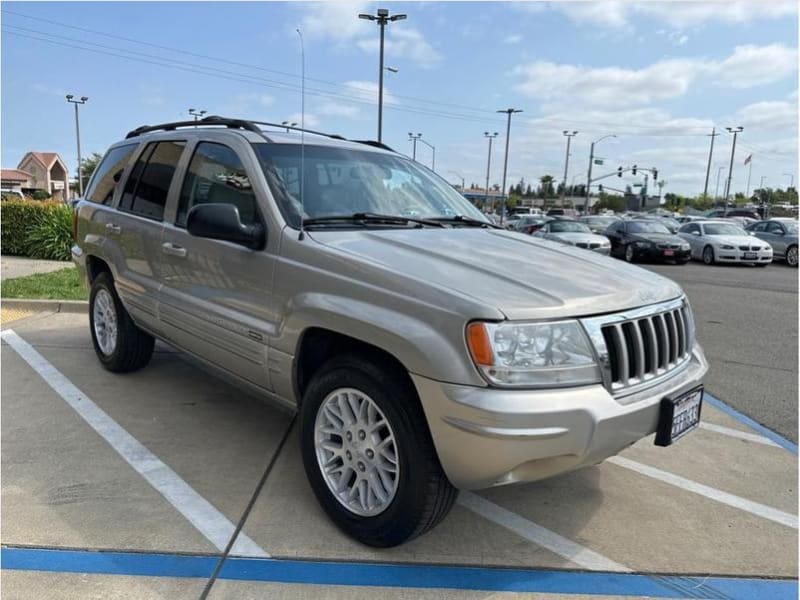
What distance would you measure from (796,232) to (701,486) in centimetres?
1994

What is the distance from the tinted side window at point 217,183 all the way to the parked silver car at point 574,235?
13.5 meters

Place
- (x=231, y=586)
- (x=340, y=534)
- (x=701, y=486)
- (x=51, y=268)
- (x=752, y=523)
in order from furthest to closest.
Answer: (x=51, y=268)
(x=701, y=486)
(x=752, y=523)
(x=340, y=534)
(x=231, y=586)

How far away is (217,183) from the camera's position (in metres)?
3.67

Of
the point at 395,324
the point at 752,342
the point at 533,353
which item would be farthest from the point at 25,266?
the point at 752,342

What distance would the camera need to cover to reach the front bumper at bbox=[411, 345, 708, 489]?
2238 mm

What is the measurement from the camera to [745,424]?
15.1ft

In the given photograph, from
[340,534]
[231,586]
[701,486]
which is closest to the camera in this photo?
[231,586]

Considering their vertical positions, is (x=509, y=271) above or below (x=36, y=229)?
above

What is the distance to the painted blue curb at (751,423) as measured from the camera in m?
4.21

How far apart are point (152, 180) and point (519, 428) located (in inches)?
134

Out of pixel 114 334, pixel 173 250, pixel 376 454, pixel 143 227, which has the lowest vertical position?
pixel 114 334

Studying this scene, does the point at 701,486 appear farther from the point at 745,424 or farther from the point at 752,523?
the point at 745,424

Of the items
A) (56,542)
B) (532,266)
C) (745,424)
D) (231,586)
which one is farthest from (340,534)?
(745,424)

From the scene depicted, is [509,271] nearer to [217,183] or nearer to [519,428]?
[519,428]
